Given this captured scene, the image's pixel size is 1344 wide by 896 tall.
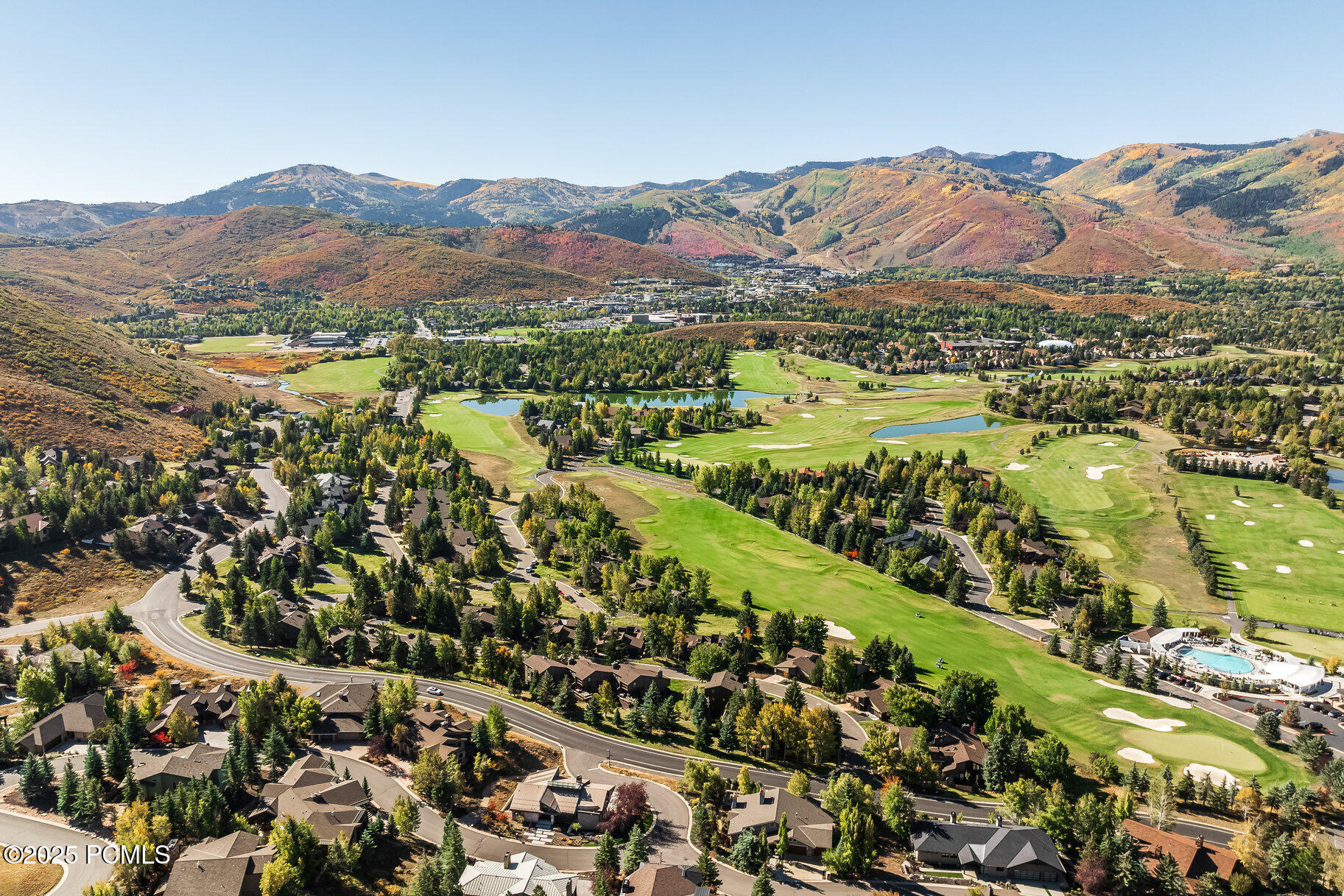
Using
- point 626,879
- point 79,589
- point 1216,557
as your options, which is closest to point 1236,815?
point 626,879

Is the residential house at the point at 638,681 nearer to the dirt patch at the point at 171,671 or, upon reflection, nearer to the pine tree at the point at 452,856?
the pine tree at the point at 452,856

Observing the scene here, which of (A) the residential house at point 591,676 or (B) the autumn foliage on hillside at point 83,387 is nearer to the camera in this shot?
(A) the residential house at point 591,676

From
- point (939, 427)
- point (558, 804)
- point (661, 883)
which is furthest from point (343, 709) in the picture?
point (939, 427)

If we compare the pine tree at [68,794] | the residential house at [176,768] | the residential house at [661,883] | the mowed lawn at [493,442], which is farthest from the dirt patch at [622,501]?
the pine tree at [68,794]

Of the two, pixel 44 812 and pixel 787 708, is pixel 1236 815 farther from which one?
pixel 44 812

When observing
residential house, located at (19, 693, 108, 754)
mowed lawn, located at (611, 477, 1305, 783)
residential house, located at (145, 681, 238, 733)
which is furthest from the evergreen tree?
residential house, located at (19, 693, 108, 754)

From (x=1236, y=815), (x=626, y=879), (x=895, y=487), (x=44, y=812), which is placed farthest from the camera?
(x=895, y=487)
